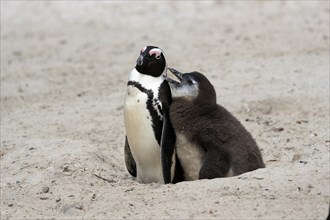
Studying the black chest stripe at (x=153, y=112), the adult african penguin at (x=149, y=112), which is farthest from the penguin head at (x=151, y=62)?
the black chest stripe at (x=153, y=112)

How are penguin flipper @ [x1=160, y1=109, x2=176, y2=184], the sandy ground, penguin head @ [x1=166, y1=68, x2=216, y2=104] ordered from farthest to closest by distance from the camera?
penguin head @ [x1=166, y1=68, x2=216, y2=104] → penguin flipper @ [x1=160, y1=109, x2=176, y2=184] → the sandy ground

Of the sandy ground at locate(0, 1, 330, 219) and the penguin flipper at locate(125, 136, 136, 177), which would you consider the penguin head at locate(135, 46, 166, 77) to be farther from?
the sandy ground at locate(0, 1, 330, 219)

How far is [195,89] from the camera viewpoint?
5.72m

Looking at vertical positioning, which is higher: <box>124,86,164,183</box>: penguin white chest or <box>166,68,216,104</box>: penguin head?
<box>166,68,216,104</box>: penguin head

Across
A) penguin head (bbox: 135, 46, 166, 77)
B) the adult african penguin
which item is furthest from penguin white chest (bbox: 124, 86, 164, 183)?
penguin head (bbox: 135, 46, 166, 77)

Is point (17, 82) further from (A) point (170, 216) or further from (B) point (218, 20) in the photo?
(A) point (170, 216)

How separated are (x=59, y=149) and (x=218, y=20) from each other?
574cm

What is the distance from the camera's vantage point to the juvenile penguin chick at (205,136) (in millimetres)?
5480

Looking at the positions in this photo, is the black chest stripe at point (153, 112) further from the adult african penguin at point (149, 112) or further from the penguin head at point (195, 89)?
the penguin head at point (195, 89)

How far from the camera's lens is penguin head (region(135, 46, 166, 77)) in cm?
583

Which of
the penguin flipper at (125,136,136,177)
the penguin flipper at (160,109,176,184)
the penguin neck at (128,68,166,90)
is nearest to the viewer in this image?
the penguin flipper at (160,109,176,184)

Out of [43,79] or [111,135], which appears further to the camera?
[43,79]

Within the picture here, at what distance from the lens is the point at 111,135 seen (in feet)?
23.8

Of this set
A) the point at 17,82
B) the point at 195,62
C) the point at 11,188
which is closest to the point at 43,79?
the point at 17,82
